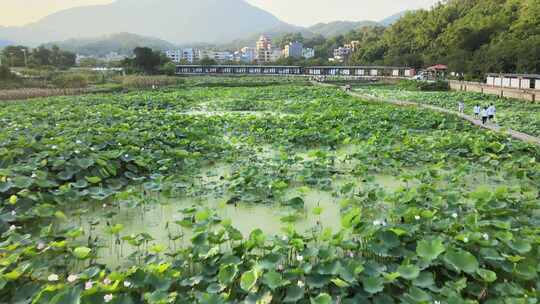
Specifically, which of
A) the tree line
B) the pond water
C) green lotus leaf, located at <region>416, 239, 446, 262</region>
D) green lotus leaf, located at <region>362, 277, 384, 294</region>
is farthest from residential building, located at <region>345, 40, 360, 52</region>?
green lotus leaf, located at <region>362, 277, 384, 294</region>

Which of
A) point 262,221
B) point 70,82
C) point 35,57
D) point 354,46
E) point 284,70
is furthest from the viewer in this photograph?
point 354,46

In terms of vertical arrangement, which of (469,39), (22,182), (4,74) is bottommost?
(22,182)

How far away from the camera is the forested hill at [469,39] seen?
2720cm

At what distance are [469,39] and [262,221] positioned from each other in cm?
3990

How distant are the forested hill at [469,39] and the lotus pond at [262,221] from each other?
79.8ft

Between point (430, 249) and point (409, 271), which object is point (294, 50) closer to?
point (430, 249)

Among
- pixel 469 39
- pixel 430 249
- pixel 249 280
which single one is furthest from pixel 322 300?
pixel 469 39

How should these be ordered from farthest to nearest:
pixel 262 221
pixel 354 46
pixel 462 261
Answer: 1. pixel 354 46
2. pixel 262 221
3. pixel 462 261

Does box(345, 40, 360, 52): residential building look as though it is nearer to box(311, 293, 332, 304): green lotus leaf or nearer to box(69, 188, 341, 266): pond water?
box(69, 188, 341, 266): pond water

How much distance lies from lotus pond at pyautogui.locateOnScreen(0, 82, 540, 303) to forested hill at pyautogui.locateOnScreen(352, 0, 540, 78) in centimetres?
2432

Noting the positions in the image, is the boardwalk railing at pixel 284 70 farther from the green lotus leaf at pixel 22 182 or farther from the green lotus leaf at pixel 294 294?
the green lotus leaf at pixel 294 294

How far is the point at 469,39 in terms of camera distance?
36719 millimetres

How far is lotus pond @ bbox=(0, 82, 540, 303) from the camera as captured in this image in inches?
98.3

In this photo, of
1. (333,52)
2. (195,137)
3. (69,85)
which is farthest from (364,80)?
(333,52)
